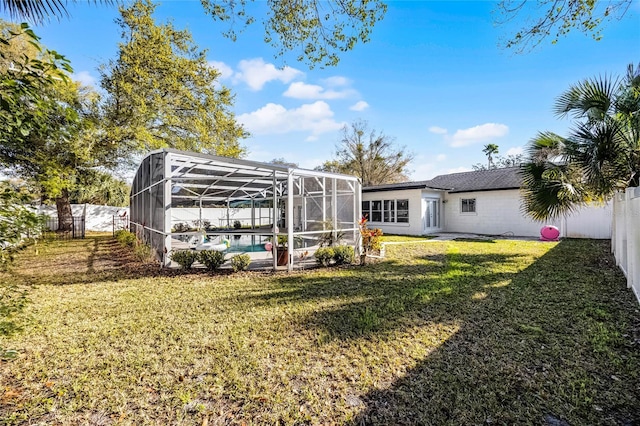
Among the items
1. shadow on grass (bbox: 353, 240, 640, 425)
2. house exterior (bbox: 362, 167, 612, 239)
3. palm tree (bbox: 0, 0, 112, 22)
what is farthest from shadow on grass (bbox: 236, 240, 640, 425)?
house exterior (bbox: 362, 167, 612, 239)

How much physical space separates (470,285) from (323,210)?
589cm

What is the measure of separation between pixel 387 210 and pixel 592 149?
38.4ft

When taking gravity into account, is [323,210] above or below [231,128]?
below

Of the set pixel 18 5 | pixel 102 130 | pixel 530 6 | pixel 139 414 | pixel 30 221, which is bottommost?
pixel 139 414

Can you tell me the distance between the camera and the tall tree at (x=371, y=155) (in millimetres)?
29797

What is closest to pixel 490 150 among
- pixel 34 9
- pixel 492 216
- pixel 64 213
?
pixel 492 216

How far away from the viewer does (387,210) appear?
18734 mm

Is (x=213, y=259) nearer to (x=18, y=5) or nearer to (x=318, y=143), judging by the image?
(x=18, y=5)

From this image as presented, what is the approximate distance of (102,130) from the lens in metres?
14.2

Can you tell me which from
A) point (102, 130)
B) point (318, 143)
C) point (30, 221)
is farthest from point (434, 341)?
point (318, 143)

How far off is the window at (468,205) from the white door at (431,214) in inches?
51.7

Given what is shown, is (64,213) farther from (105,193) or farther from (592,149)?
(592,149)

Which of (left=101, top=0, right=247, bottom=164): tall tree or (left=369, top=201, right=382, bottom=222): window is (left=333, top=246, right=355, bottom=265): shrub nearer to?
(left=101, top=0, right=247, bottom=164): tall tree

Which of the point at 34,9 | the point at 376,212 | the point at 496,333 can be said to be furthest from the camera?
the point at 376,212
